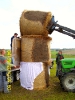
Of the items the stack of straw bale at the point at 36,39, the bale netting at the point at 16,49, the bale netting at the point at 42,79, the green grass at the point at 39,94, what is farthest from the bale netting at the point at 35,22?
the green grass at the point at 39,94

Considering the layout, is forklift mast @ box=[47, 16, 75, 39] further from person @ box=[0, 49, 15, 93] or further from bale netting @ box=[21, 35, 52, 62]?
person @ box=[0, 49, 15, 93]

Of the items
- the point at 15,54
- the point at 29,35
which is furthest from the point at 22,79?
the point at 29,35

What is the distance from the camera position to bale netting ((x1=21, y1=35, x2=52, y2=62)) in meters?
12.4

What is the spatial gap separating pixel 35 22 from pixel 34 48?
3.96ft

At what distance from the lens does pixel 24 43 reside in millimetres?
12539

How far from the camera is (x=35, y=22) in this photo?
12297 millimetres

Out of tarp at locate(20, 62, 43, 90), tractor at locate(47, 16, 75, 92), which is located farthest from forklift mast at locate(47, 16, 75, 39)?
tarp at locate(20, 62, 43, 90)

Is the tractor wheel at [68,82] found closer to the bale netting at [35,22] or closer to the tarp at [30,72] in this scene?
the tarp at [30,72]

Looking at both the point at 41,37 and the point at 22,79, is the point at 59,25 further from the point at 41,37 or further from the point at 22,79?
the point at 22,79

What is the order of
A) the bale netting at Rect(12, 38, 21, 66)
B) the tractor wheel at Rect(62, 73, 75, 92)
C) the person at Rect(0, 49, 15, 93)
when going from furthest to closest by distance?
the bale netting at Rect(12, 38, 21, 66), the tractor wheel at Rect(62, 73, 75, 92), the person at Rect(0, 49, 15, 93)

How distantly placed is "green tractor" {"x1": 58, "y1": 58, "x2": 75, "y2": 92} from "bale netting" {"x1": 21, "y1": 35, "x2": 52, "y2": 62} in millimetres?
1046

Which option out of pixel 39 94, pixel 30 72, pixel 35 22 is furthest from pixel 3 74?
pixel 35 22

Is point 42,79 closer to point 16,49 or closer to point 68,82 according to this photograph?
point 68,82

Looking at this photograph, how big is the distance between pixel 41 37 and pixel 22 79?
222cm
